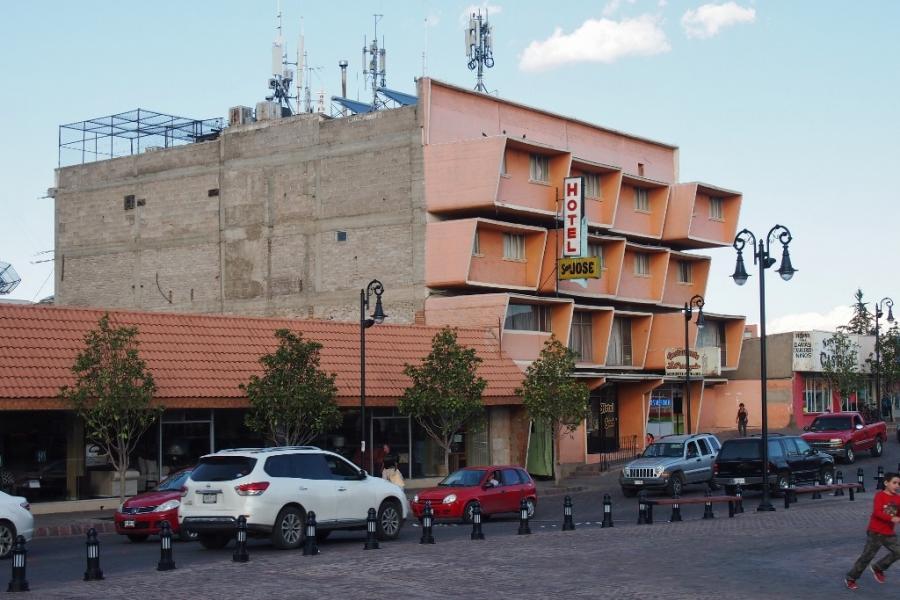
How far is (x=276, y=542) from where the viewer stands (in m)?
21.9

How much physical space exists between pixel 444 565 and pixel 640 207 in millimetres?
42821

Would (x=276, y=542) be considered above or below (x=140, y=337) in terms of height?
below

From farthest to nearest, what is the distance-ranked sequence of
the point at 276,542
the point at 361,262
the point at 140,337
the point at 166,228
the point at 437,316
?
1. the point at 166,228
2. the point at 361,262
3. the point at 437,316
4. the point at 140,337
5. the point at 276,542

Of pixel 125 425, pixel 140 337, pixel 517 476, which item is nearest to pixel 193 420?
pixel 140 337

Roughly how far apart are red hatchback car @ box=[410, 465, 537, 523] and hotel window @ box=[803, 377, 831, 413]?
138ft

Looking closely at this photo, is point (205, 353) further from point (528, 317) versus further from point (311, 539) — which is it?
point (528, 317)

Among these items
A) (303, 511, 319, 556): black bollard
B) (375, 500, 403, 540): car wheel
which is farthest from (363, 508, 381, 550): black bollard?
(375, 500, 403, 540): car wheel

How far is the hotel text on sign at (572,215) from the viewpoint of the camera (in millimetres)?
51312

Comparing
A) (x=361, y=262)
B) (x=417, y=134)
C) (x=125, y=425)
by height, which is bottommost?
(x=125, y=425)

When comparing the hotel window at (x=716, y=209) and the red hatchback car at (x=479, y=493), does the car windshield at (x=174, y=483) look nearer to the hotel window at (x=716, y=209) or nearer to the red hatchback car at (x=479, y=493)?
the red hatchback car at (x=479, y=493)

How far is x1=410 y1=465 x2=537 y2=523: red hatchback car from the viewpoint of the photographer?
29375 millimetres

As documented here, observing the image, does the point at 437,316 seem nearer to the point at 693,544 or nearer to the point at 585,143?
the point at 585,143

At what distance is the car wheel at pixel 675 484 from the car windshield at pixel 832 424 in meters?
14.6

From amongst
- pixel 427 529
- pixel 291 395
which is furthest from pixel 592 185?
pixel 427 529
